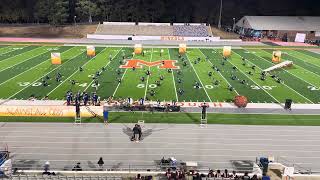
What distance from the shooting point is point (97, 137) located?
73.4 ft

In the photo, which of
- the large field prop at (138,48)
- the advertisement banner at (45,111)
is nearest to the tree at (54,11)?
the large field prop at (138,48)

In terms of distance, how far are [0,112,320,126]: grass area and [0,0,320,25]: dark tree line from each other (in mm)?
60448

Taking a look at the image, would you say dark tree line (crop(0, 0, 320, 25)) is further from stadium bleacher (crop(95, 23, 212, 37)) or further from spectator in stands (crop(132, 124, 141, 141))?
spectator in stands (crop(132, 124, 141, 141))

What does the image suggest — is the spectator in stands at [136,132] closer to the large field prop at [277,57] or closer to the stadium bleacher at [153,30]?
the large field prop at [277,57]

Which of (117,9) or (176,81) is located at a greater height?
(117,9)

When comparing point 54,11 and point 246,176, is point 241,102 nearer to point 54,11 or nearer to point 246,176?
point 246,176

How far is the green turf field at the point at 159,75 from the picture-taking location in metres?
31.4

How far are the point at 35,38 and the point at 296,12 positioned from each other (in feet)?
228

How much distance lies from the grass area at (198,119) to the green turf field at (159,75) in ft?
11.9

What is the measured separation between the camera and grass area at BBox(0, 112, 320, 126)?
25219 mm

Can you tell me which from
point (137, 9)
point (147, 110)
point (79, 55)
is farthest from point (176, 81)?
point (137, 9)

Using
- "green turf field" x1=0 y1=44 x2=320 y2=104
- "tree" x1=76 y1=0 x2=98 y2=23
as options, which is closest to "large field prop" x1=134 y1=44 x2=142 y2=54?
"green turf field" x1=0 y1=44 x2=320 y2=104

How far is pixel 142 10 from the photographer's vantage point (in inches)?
3632

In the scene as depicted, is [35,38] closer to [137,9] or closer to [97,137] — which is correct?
[137,9]
